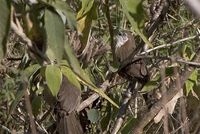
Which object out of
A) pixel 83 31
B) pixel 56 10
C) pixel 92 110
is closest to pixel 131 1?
pixel 56 10

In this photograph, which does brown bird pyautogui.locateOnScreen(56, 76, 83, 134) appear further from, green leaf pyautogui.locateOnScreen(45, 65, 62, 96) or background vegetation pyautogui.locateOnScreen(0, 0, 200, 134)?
green leaf pyautogui.locateOnScreen(45, 65, 62, 96)

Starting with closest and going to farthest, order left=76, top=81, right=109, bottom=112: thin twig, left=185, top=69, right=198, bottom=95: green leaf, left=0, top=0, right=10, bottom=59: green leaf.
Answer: left=0, top=0, right=10, bottom=59: green leaf → left=185, top=69, right=198, bottom=95: green leaf → left=76, top=81, right=109, bottom=112: thin twig

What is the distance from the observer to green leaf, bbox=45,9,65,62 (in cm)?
56

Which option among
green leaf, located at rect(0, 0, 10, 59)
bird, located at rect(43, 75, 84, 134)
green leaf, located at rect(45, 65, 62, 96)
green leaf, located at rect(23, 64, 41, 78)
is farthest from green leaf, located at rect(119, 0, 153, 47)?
bird, located at rect(43, 75, 84, 134)

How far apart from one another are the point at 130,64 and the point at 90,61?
1.38 ft

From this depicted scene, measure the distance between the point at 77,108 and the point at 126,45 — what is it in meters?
0.49

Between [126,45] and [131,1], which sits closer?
[131,1]

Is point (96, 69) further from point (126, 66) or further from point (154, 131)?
point (154, 131)

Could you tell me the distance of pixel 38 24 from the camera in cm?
63

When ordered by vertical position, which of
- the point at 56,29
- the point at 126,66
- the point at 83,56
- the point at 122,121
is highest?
the point at 56,29

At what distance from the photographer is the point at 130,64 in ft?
6.28

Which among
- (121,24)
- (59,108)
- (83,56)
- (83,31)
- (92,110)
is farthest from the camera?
(121,24)

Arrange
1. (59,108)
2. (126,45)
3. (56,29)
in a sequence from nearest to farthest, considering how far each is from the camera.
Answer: (56,29), (59,108), (126,45)

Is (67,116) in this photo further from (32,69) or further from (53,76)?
(53,76)
